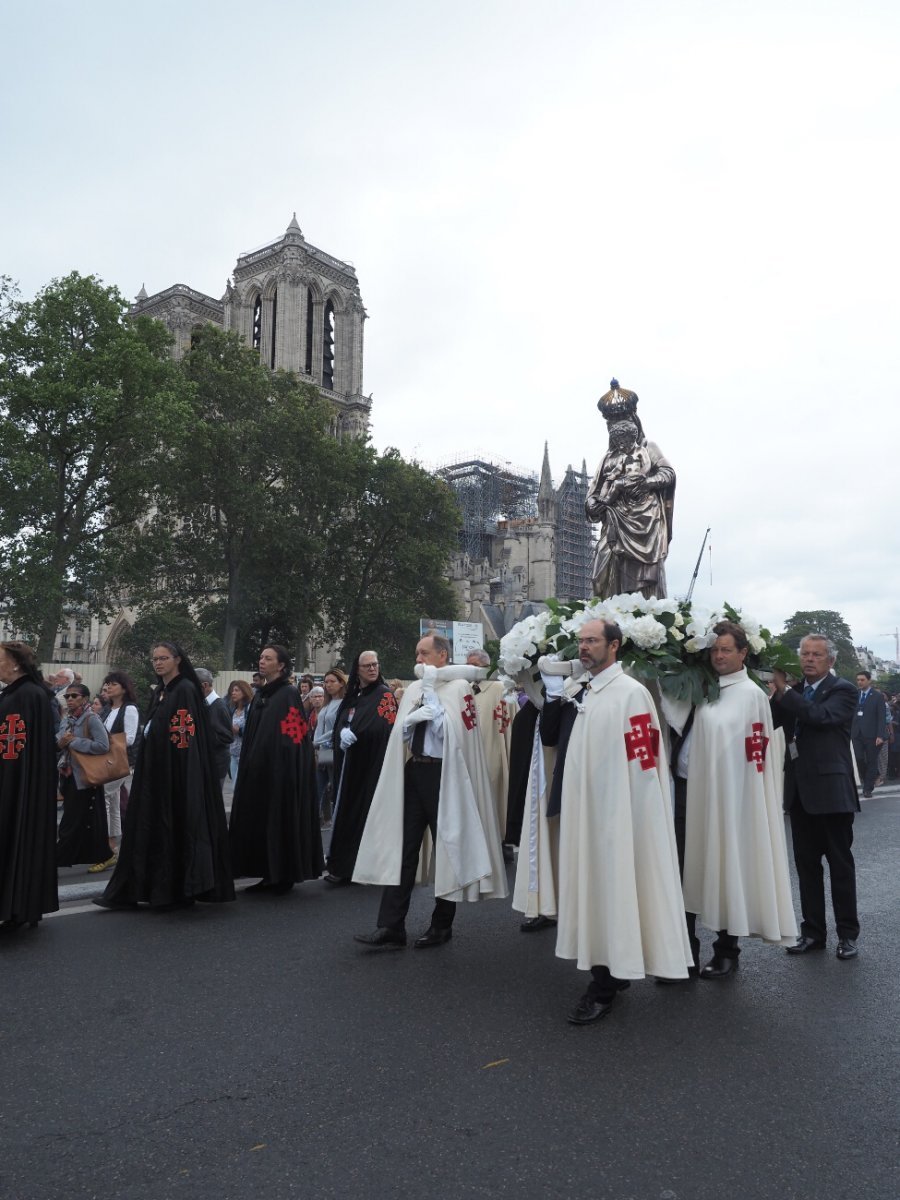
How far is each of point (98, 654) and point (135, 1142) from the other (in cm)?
6527

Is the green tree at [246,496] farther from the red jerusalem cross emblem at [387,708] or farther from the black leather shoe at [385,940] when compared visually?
the black leather shoe at [385,940]

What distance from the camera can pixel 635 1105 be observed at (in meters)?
3.69

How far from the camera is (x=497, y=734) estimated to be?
323 inches

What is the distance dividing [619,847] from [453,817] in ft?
5.12

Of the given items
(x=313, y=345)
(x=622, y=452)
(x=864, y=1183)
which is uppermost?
(x=313, y=345)

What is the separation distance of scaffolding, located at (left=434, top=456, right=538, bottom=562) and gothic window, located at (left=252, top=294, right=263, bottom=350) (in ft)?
80.9

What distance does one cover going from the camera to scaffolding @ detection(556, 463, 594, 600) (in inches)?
3819

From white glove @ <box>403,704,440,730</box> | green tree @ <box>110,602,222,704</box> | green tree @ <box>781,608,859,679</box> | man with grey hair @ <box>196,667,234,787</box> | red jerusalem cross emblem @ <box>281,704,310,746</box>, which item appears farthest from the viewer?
green tree @ <box>781,608,859,679</box>

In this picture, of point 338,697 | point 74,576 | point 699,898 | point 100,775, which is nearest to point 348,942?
point 699,898

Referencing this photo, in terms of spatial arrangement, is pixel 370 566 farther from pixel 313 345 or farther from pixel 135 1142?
pixel 135 1142

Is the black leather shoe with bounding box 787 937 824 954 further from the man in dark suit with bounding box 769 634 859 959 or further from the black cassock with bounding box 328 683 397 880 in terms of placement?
the black cassock with bounding box 328 683 397 880

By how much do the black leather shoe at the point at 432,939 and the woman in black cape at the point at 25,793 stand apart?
251 cm

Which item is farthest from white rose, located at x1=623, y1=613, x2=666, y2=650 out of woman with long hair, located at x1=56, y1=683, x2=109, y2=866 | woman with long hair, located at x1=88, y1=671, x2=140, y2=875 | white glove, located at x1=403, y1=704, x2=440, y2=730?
woman with long hair, located at x1=88, y1=671, x2=140, y2=875

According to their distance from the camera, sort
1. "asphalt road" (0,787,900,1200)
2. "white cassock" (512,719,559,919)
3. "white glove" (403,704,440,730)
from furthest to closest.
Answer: "white glove" (403,704,440,730) < "white cassock" (512,719,559,919) < "asphalt road" (0,787,900,1200)
